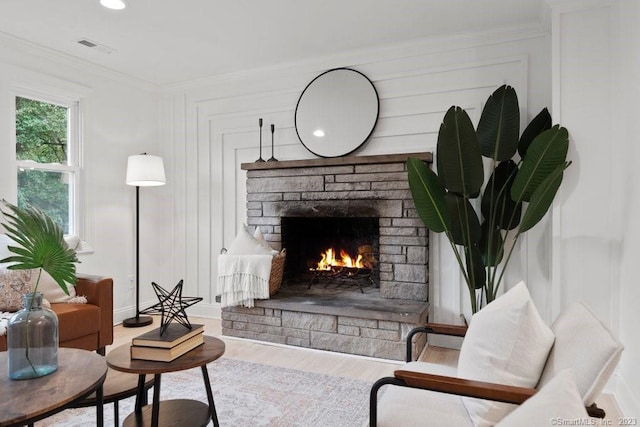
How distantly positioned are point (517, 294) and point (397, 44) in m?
2.69

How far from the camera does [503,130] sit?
9.48ft

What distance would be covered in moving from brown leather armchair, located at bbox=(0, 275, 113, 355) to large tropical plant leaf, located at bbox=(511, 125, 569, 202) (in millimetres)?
3045

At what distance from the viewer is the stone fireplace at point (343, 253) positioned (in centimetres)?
323

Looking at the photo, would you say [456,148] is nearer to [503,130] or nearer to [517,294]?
[503,130]

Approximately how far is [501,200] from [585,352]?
2.00 metres

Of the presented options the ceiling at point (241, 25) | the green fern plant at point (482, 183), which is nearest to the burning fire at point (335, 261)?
the green fern plant at point (482, 183)

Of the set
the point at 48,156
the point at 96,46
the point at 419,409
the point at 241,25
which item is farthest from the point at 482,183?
the point at 48,156

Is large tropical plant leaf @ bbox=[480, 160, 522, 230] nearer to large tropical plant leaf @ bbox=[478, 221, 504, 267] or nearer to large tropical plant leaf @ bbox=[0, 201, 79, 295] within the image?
large tropical plant leaf @ bbox=[478, 221, 504, 267]

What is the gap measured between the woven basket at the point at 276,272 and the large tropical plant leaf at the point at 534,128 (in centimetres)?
213

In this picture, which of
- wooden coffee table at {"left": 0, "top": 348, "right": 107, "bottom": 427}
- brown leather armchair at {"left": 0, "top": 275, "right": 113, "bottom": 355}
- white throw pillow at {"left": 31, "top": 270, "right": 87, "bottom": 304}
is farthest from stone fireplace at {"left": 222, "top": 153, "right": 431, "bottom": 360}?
wooden coffee table at {"left": 0, "top": 348, "right": 107, "bottom": 427}

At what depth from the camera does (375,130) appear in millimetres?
3686

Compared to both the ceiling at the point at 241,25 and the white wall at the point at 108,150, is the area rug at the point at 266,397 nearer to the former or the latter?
the white wall at the point at 108,150

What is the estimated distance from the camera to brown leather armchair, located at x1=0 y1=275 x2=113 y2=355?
2.79m

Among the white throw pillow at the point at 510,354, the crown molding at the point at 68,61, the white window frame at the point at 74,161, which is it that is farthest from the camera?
the white window frame at the point at 74,161
